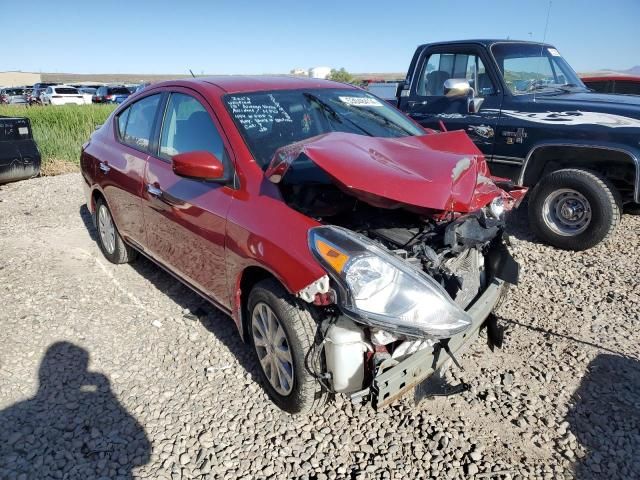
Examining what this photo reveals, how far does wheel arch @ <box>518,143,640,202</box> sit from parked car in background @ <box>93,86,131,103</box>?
28468 mm

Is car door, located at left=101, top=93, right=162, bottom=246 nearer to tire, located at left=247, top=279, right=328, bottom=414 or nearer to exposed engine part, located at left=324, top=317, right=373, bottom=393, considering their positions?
tire, located at left=247, top=279, right=328, bottom=414

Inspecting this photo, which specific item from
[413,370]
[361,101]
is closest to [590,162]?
[361,101]

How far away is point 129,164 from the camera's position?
12.8 ft

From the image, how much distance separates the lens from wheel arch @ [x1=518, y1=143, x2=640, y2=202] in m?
4.46

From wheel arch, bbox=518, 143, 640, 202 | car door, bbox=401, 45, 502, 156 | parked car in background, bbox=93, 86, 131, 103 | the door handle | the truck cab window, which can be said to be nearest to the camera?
the door handle

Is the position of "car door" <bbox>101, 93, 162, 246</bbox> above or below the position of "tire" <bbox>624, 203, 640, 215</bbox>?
above

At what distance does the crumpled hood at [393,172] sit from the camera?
217 centimetres

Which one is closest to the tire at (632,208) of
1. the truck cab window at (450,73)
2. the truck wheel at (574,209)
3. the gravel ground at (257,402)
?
the truck wheel at (574,209)

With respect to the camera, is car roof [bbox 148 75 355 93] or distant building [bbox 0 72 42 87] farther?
distant building [bbox 0 72 42 87]

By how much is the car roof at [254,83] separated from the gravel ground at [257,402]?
179 centimetres

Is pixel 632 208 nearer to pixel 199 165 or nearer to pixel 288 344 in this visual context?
pixel 288 344

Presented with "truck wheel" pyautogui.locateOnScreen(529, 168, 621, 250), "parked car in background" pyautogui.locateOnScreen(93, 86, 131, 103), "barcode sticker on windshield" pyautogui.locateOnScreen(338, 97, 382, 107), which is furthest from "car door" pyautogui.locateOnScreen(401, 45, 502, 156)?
"parked car in background" pyautogui.locateOnScreen(93, 86, 131, 103)

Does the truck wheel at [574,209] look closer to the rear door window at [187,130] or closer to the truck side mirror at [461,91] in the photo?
the truck side mirror at [461,91]

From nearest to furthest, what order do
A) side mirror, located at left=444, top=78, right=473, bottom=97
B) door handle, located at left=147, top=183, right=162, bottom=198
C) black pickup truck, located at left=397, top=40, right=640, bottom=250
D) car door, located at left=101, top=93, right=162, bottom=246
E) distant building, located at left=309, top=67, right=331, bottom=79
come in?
1. door handle, located at left=147, top=183, right=162, bottom=198
2. car door, located at left=101, top=93, right=162, bottom=246
3. black pickup truck, located at left=397, top=40, right=640, bottom=250
4. side mirror, located at left=444, top=78, right=473, bottom=97
5. distant building, located at left=309, top=67, right=331, bottom=79
